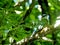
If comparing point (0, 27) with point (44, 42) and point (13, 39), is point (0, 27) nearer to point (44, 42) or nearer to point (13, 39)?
point (13, 39)

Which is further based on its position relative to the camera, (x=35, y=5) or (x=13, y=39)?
(x=35, y=5)

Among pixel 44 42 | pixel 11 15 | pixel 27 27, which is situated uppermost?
pixel 11 15

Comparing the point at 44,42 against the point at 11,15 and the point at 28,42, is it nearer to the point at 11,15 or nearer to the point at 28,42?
the point at 28,42

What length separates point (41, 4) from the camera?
5.24 feet

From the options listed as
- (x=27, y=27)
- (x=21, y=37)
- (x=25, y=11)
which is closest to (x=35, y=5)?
(x=25, y=11)

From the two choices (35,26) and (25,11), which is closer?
(35,26)

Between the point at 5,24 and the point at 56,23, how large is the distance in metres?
0.34

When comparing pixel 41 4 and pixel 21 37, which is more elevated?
pixel 41 4

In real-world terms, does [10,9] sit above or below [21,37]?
above

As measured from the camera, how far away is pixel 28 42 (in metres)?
1.42

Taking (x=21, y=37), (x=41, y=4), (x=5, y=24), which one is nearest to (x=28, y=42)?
(x=21, y=37)

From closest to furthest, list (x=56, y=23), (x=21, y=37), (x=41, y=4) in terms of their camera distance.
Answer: (x=56, y=23), (x=21, y=37), (x=41, y=4)

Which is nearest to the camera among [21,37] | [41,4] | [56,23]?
[56,23]

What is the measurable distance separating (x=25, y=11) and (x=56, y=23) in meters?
0.39
